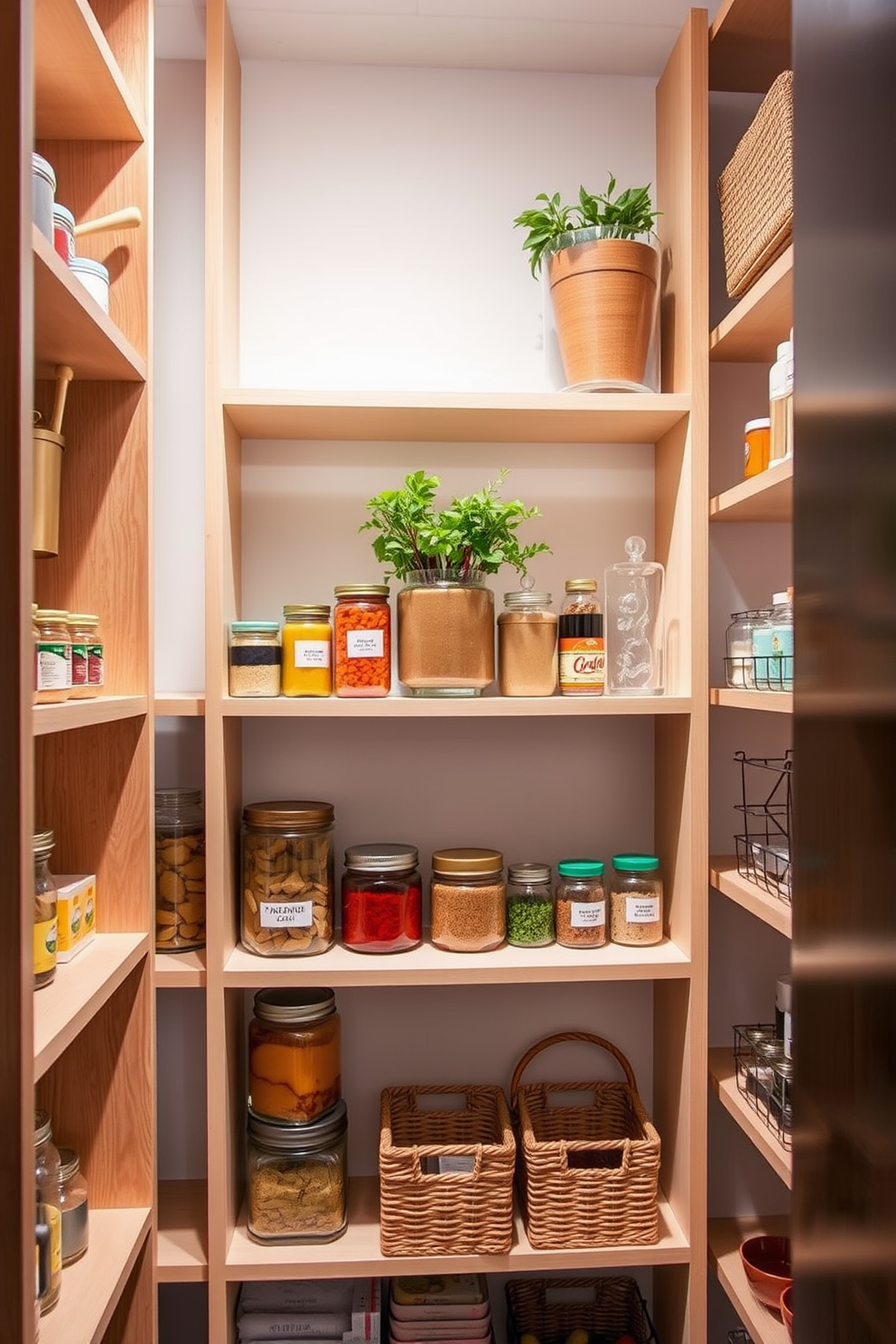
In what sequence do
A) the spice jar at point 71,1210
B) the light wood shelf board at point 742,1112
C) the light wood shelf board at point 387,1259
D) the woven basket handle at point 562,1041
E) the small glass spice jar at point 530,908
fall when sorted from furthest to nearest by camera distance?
the woven basket handle at point 562,1041, the small glass spice jar at point 530,908, the light wood shelf board at point 387,1259, the light wood shelf board at point 742,1112, the spice jar at point 71,1210

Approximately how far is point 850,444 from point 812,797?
0.04 meters

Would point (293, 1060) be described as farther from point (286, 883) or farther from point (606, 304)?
point (606, 304)

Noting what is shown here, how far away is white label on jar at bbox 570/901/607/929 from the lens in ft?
5.04

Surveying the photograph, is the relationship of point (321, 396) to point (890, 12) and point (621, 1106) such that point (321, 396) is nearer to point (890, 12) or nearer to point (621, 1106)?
point (621, 1106)

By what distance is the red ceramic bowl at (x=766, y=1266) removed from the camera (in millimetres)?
1394

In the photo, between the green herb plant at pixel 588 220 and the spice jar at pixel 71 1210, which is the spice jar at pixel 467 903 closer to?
the spice jar at pixel 71 1210

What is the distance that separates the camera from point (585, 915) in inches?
60.5

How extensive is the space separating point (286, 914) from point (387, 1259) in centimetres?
53

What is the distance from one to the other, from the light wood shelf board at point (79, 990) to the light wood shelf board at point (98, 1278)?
32 centimetres

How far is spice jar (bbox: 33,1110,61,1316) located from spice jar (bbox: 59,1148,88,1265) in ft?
0.07

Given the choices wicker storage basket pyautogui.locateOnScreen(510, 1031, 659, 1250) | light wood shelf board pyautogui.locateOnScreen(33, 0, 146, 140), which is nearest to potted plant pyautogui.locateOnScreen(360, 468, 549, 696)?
light wood shelf board pyautogui.locateOnScreen(33, 0, 146, 140)

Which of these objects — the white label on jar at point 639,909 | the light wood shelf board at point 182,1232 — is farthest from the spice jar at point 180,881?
the white label on jar at point 639,909

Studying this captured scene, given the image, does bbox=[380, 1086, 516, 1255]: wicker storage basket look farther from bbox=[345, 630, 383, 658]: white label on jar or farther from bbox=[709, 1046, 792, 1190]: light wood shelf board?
bbox=[345, 630, 383, 658]: white label on jar

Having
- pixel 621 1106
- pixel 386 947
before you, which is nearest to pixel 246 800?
pixel 386 947
